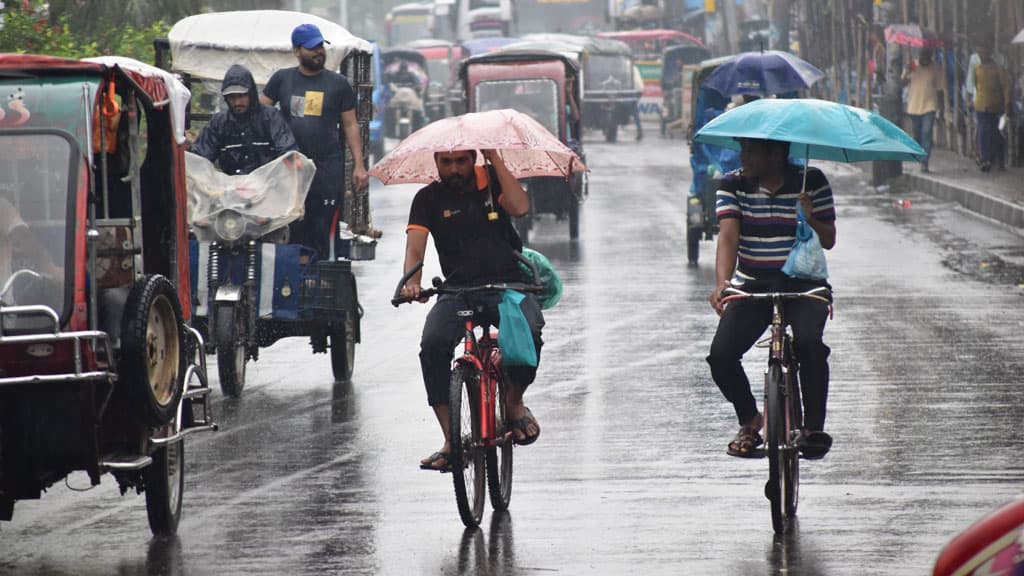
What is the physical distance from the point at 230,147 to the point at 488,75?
14093mm

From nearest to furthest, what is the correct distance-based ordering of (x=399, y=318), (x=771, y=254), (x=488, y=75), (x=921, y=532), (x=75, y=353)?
(x=75, y=353) → (x=921, y=532) → (x=771, y=254) → (x=399, y=318) → (x=488, y=75)

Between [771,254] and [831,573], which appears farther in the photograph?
[771,254]

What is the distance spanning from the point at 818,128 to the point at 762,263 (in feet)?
2.00

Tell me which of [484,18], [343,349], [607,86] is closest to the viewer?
[343,349]

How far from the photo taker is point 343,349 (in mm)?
12188

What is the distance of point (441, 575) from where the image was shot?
7.05 metres

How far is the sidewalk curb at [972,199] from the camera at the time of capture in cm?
2283

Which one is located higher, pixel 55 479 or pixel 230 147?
pixel 230 147

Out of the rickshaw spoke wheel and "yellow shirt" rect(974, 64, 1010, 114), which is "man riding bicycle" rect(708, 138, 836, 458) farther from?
"yellow shirt" rect(974, 64, 1010, 114)

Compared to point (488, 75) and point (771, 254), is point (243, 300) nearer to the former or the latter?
point (771, 254)

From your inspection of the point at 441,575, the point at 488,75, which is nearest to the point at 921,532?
the point at 441,575

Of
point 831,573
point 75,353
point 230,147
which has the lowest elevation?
point 831,573

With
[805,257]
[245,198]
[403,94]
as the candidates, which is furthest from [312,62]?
[403,94]

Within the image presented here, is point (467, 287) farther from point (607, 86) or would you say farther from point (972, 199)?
point (607, 86)
